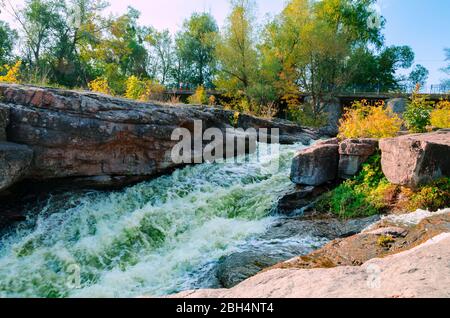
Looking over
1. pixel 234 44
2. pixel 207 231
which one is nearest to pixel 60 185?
pixel 207 231

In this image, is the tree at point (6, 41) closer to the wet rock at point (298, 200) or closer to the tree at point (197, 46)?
the tree at point (197, 46)

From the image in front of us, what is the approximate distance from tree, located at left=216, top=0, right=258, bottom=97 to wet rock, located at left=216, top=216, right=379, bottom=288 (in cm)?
1800

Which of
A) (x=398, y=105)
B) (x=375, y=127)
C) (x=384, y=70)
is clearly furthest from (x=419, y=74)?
(x=375, y=127)

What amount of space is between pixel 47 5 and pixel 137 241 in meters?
27.3

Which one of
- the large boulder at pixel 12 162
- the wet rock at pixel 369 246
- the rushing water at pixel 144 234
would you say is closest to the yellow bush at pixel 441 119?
the rushing water at pixel 144 234

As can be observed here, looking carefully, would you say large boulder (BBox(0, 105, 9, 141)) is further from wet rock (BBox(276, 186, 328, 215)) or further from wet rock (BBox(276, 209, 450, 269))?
wet rock (BBox(276, 209, 450, 269))

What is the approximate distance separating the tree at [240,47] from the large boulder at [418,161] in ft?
58.4

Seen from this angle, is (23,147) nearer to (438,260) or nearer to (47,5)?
(438,260)

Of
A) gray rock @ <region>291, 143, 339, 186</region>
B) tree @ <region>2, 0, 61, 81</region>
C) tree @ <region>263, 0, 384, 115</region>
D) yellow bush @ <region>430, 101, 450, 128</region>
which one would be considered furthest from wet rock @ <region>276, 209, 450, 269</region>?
tree @ <region>2, 0, 61, 81</region>

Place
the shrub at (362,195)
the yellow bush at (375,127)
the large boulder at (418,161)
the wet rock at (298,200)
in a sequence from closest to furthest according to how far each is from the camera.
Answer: the large boulder at (418,161) < the shrub at (362,195) < the wet rock at (298,200) < the yellow bush at (375,127)

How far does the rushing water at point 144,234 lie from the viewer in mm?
4859

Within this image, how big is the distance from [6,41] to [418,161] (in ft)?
111

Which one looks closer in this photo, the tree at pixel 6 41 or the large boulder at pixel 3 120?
the large boulder at pixel 3 120

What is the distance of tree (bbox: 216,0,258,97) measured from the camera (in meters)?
23.1
